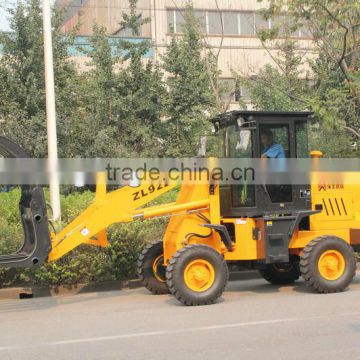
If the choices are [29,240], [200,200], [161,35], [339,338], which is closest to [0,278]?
[29,240]

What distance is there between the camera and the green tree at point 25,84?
1912cm

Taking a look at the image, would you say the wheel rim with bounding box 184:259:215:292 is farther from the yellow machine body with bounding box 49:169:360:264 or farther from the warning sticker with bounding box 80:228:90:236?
the warning sticker with bounding box 80:228:90:236

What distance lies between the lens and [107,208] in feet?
32.8

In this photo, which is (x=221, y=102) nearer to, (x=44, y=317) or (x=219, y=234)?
(x=219, y=234)

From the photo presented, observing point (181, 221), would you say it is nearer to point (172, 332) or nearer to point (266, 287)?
point (266, 287)

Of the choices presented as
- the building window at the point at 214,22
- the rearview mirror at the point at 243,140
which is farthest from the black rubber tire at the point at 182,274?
the building window at the point at 214,22

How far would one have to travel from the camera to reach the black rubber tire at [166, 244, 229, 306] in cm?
926

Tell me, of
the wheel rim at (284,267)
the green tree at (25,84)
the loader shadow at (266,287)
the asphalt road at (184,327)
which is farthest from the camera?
the green tree at (25,84)

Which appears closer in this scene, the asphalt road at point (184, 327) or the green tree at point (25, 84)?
the asphalt road at point (184, 327)

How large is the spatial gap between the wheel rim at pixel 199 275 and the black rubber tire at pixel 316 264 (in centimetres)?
145

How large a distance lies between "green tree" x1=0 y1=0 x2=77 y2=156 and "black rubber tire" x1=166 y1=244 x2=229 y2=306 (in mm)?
10637

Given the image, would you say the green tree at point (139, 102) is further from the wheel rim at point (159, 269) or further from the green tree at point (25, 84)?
the wheel rim at point (159, 269)

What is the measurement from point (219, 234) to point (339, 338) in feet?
10.7

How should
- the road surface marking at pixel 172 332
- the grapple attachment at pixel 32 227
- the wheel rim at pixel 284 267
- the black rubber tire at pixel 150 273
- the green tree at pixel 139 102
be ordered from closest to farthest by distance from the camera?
the road surface marking at pixel 172 332, the grapple attachment at pixel 32 227, the black rubber tire at pixel 150 273, the wheel rim at pixel 284 267, the green tree at pixel 139 102
